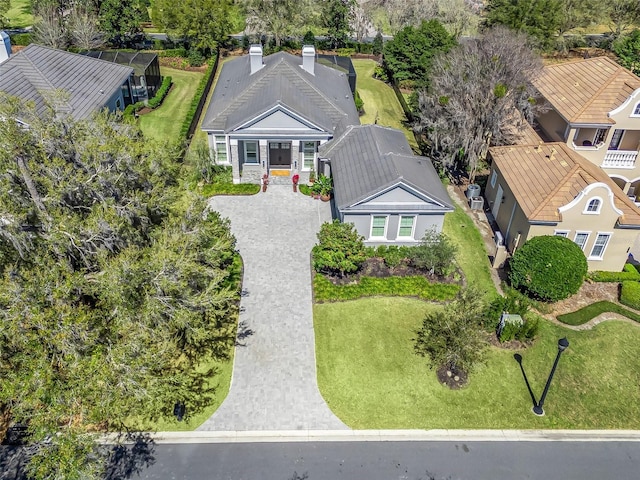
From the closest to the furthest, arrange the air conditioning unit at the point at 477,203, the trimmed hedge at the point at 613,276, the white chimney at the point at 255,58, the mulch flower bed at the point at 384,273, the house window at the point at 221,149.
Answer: the mulch flower bed at the point at 384,273, the trimmed hedge at the point at 613,276, the air conditioning unit at the point at 477,203, the house window at the point at 221,149, the white chimney at the point at 255,58

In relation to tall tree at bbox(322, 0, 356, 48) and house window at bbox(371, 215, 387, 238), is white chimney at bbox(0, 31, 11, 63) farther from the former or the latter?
tall tree at bbox(322, 0, 356, 48)

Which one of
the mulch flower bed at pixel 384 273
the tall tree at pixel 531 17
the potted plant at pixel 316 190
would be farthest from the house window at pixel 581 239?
the tall tree at pixel 531 17

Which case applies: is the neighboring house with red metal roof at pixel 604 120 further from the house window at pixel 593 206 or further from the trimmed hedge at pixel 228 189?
the trimmed hedge at pixel 228 189

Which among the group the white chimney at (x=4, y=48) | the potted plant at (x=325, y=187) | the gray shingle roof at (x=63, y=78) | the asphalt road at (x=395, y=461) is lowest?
the asphalt road at (x=395, y=461)

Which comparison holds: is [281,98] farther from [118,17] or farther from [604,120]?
[118,17]

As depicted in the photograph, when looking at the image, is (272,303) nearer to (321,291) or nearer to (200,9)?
(321,291)

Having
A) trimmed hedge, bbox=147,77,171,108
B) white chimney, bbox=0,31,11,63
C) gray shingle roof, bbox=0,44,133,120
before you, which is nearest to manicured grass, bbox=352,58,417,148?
trimmed hedge, bbox=147,77,171,108
